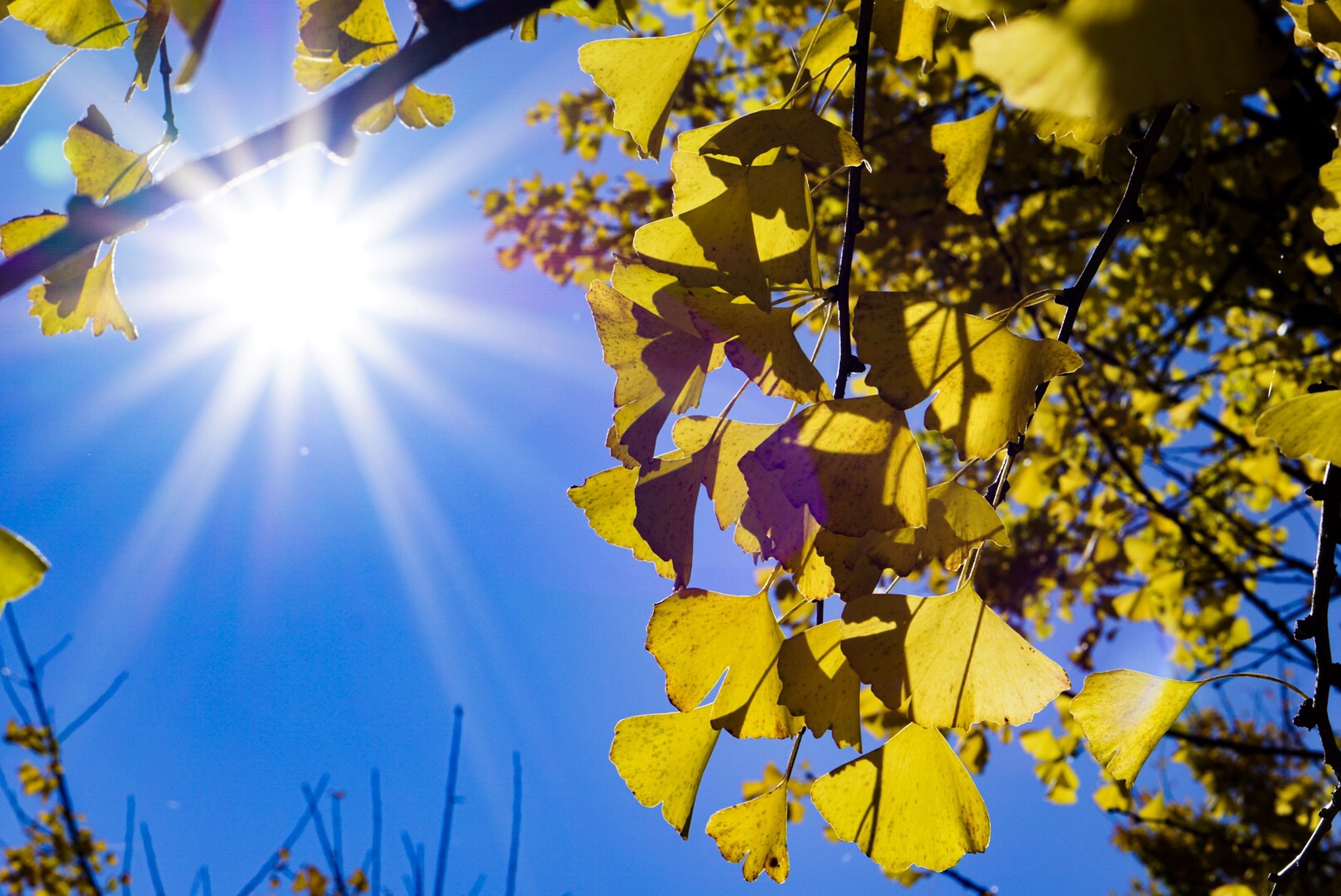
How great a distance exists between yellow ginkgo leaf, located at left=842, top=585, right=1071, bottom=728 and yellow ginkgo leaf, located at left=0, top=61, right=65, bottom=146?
33.4 inches

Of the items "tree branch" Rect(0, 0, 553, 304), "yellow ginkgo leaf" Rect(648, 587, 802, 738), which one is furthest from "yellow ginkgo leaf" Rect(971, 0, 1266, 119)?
"yellow ginkgo leaf" Rect(648, 587, 802, 738)

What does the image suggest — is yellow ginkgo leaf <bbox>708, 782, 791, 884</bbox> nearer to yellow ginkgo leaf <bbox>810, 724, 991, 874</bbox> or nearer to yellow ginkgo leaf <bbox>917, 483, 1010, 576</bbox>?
yellow ginkgo leaf <bbox>810, 724, 991, 874</bbox>

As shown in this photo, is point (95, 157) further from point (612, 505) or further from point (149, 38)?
point (612, 505)

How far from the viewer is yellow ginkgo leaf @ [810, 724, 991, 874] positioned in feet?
2.16

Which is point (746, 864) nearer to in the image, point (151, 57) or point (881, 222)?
point (151, 57)

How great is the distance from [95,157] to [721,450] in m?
0.72

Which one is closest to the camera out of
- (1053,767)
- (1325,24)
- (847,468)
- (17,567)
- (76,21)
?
(17,567)

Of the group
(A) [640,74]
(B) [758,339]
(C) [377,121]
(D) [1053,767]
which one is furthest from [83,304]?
(D) [1053,767]

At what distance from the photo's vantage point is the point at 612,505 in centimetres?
71

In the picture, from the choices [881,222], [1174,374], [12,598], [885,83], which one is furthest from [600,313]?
[1174,374]

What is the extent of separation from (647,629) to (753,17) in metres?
3.15

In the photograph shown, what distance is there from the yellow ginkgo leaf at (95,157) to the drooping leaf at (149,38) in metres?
0.13

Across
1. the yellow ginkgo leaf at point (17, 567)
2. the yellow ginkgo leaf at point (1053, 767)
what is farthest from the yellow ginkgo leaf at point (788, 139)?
the yellow ginkgo leaf at point (1053, 767)

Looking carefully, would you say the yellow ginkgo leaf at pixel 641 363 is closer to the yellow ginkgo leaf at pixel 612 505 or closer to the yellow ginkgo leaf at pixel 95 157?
the yellow ginkgo leaf at pixel 612 505
